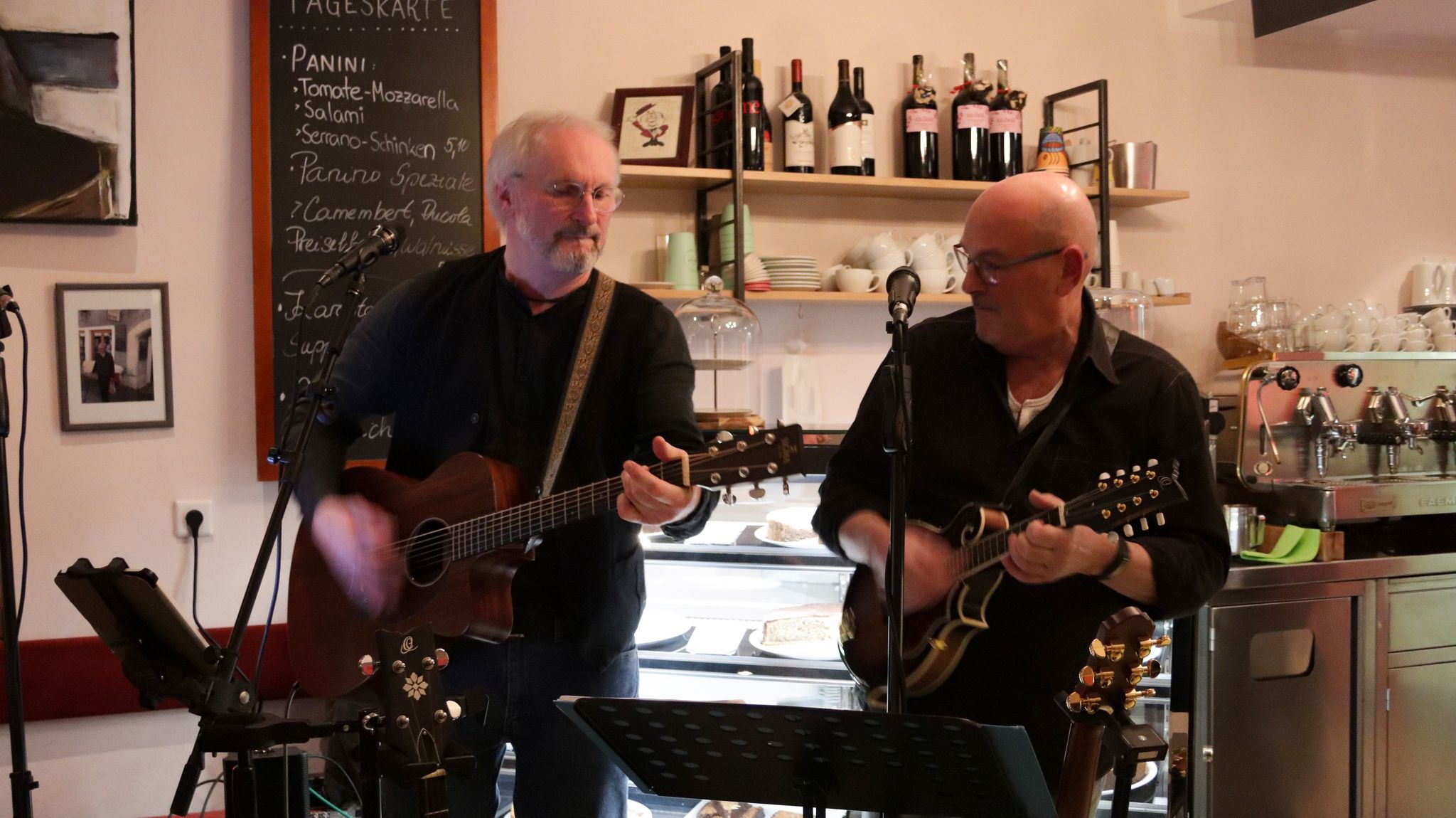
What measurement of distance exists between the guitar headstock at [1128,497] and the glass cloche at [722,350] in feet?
4.12

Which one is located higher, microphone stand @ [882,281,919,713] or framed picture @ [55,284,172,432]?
framed picture @ [55,284,172,432]

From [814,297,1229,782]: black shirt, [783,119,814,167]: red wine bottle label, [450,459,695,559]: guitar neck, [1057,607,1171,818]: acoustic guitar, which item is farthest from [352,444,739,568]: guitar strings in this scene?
[783,119,814,167]: red wine bottle label

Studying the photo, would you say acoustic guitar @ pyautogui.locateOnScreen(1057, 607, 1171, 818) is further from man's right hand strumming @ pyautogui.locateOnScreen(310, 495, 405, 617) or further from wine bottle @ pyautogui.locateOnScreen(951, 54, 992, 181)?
wine bottle @ pyautogui.locateOnScreen(951, 54, 992, 181)

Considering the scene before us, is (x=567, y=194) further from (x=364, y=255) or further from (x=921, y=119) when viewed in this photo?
(x=921, y=119)

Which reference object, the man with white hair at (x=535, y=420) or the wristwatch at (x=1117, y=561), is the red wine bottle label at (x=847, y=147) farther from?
the wristwatch at (x=1117, y=561)

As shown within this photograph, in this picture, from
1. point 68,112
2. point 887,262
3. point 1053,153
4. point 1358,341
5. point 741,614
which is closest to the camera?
point 741,614

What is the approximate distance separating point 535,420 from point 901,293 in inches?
29.7

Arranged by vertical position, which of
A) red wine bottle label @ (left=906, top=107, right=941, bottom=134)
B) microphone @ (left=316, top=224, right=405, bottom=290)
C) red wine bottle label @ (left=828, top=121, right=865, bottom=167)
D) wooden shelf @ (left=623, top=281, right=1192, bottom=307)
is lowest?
microphone @ (left=316, top=224, right=405, bottom=290)

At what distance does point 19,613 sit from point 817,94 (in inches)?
115

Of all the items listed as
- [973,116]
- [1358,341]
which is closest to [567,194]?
[973,116]

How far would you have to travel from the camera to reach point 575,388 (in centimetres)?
202

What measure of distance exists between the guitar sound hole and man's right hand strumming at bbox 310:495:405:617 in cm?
2

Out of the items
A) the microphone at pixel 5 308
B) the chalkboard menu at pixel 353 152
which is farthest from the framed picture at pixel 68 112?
the microphone at pixel 5 308

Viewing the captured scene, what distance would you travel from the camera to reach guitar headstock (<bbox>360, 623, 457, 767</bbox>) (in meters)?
1.42
